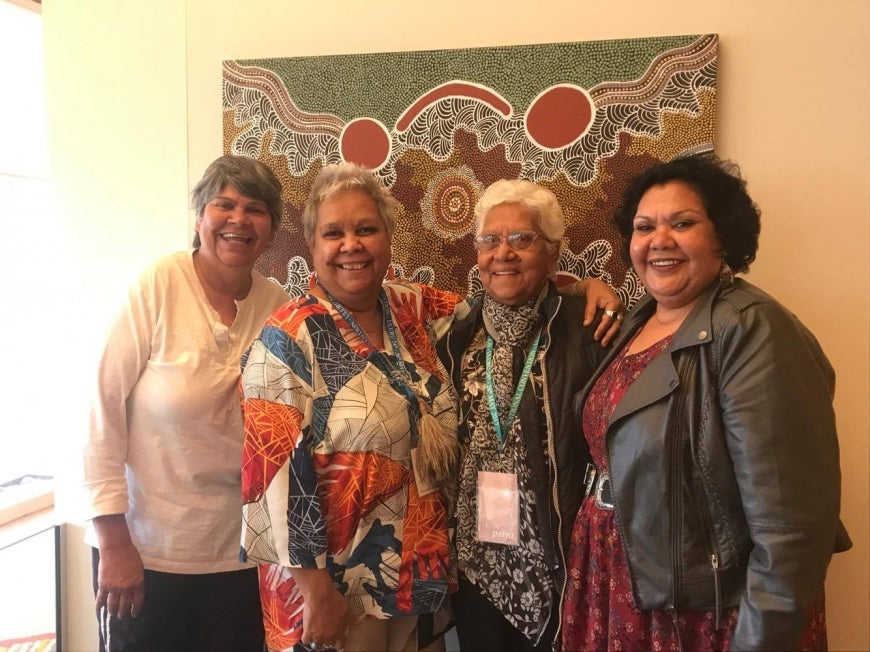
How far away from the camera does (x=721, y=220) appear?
4.44 feet

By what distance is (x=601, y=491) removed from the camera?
144cm

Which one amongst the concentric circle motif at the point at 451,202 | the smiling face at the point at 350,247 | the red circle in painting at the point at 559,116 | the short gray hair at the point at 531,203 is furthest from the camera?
the concentric circle motif at the point at 451,202

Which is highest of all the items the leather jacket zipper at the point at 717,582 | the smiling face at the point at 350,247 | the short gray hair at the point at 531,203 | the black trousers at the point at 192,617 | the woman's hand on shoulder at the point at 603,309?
the short gray hair at the point at 531,203

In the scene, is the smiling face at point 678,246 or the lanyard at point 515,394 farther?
the lanyard at point 515,394

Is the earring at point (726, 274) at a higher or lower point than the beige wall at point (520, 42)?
lower

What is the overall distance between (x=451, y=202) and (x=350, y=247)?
0.64 metres

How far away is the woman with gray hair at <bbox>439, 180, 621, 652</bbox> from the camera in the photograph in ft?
4.95

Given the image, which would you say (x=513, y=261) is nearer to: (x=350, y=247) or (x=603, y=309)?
(x=603, y=309)

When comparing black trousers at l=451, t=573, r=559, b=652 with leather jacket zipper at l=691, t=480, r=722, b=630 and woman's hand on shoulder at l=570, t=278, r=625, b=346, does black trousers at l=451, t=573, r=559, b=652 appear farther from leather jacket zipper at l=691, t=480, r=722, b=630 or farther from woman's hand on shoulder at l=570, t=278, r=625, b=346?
woman's hand on shoulder at l=570, t=278, r=625, b=346

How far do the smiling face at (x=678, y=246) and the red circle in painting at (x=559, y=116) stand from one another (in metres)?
0.60

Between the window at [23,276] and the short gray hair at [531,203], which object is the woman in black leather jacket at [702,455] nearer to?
the short gray hair at [531,203]

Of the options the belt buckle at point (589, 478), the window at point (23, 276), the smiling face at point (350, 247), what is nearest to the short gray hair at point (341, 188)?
the smiling face at point (350, 247)

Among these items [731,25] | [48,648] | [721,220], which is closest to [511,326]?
[721,220]

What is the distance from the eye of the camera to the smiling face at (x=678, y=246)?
1.35 m
